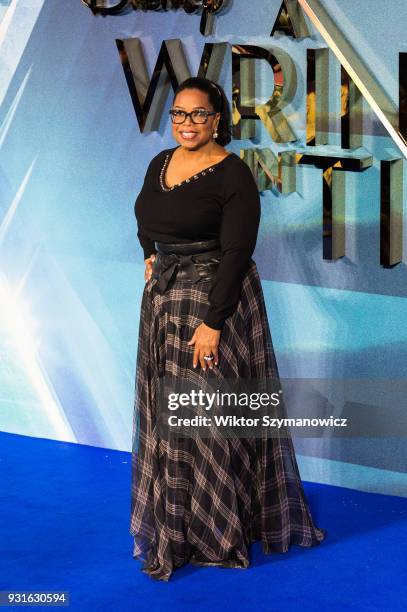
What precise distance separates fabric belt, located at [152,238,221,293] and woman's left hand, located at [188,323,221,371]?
174 millimetres

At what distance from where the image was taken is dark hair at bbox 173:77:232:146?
381cm

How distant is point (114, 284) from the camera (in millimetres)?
5250

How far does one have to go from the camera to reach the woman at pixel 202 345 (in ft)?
12.5

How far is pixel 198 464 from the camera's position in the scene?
3965 millimetres

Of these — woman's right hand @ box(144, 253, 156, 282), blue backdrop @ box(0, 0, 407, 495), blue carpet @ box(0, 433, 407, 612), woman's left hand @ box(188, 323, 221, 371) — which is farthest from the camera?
blue backdrop @ box(0, 0, 407, 495)

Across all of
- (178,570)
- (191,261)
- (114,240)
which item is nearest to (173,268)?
(191,261)

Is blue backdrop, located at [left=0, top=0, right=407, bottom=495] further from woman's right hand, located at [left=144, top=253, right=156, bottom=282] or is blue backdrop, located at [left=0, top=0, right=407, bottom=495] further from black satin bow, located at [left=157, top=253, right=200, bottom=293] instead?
black satin bow, located at [left=157, top=253, right=200, bottom=293]

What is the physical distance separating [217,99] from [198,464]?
3.99 feet

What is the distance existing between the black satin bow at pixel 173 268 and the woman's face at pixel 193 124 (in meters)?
0.37

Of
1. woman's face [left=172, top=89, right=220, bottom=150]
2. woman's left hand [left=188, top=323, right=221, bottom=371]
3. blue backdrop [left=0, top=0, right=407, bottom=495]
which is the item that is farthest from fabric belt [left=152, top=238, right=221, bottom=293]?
blue backdrop [left=0, top=0, right=407, bottom=495]

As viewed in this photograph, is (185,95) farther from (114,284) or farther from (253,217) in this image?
(114,284)

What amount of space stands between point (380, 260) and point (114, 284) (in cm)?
133

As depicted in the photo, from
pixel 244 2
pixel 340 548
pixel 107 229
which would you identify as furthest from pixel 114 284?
pixel 340 548

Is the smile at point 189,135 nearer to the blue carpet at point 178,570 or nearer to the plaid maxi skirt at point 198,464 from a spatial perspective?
the plaid maxi skirt at point 198,464
